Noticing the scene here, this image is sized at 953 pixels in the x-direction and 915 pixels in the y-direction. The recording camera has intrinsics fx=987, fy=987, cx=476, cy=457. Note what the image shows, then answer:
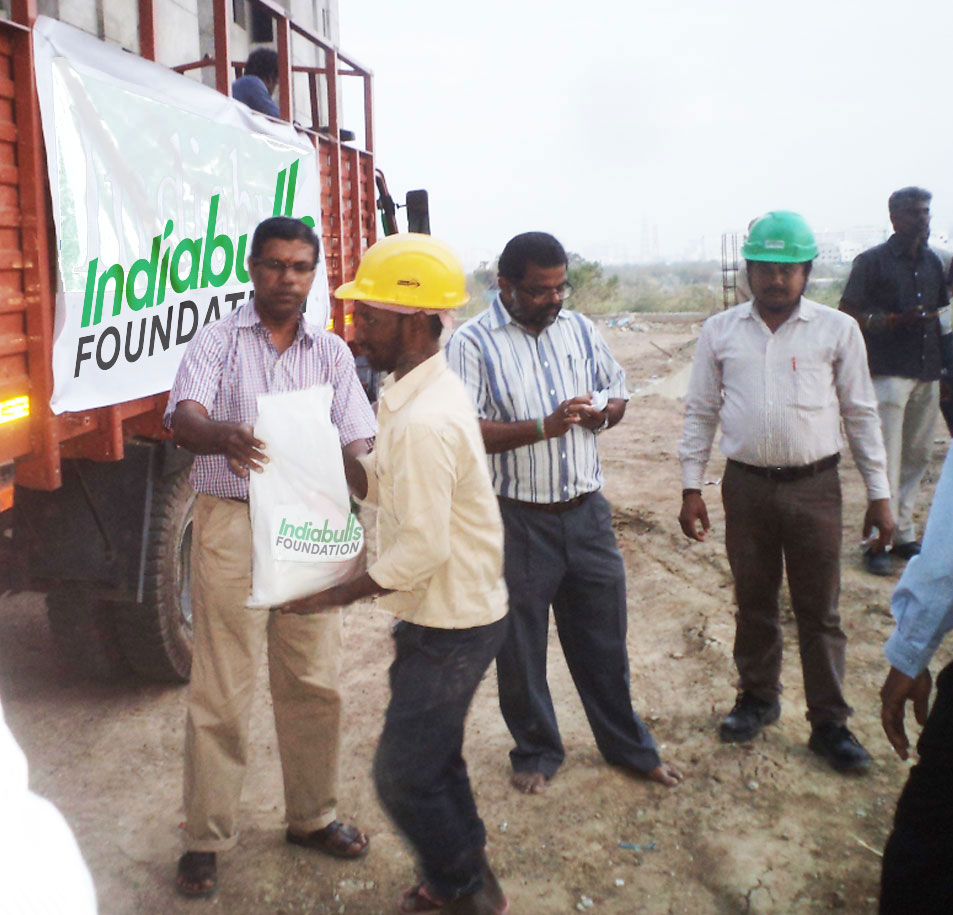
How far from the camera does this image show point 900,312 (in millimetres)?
5449

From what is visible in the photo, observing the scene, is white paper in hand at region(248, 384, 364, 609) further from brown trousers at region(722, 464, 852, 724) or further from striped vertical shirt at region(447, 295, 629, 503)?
brown trousers at region(722, 464, 852, 724)


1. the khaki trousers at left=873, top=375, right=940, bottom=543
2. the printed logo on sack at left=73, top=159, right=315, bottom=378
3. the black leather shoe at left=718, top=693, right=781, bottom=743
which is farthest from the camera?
the khaki trousers at left=873, top=375, right=940, bottom=543

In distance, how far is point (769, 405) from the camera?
3408 mm

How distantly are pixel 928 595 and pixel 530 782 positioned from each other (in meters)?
1.87

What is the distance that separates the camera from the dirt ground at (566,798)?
2840 millimetres

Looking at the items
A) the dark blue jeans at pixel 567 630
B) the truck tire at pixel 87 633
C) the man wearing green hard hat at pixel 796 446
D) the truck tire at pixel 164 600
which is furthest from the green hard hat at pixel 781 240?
the truck tire at pixel 87 633

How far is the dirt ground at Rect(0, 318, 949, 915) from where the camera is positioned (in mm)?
2840

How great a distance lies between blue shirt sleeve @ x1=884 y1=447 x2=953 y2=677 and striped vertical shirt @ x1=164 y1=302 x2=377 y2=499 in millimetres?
1609

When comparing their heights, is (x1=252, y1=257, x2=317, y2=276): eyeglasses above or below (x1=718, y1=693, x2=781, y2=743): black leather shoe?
above

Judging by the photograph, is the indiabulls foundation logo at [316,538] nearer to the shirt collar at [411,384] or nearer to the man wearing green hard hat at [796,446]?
the shirt collar at [411,384]

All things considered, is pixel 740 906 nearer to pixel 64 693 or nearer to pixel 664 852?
pixel 664 852

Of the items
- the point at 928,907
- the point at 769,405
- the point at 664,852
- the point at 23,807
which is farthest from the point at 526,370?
the point at 23,807

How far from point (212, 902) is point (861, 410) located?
2.61m

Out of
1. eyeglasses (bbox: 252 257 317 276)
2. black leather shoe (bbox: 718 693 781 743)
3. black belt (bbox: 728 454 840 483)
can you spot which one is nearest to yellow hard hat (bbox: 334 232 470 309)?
eyeglasses (bbox: 252 257 317 276)
